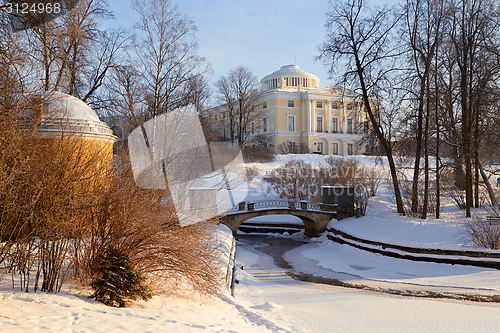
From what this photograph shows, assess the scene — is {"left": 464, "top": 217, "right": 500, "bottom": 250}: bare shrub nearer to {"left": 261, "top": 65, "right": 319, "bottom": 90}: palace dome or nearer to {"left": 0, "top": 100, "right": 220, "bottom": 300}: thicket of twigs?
{"left": 0, "top": 100, "right": 220, "bottom": 300}: thicket of twigs

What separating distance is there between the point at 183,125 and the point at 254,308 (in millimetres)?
9942

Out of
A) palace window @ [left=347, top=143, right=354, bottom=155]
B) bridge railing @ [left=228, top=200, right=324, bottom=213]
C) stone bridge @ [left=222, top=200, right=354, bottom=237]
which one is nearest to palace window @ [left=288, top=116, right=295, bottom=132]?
palace window @ [left=347, top=143, right=354, bottom=155]

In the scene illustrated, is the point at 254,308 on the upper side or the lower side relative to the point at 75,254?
lower

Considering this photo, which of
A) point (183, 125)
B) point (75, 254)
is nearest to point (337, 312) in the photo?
point (75, 254)

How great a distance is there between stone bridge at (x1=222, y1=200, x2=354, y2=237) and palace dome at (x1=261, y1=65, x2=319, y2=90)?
120ft

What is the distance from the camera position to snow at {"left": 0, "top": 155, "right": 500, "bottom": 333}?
6.89 m

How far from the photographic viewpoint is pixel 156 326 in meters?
7.12

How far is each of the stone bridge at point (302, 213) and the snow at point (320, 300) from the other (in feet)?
8.95

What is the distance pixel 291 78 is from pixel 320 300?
173 ft

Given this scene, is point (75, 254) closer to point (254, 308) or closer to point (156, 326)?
point (156, 326)

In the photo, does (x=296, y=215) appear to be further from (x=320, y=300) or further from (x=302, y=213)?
(x=320, y=300)

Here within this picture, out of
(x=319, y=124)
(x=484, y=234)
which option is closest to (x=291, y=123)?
(x=319, y=124)

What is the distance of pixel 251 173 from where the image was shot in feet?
119

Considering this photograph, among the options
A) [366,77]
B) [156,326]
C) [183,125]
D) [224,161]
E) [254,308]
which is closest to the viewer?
[156,326]
